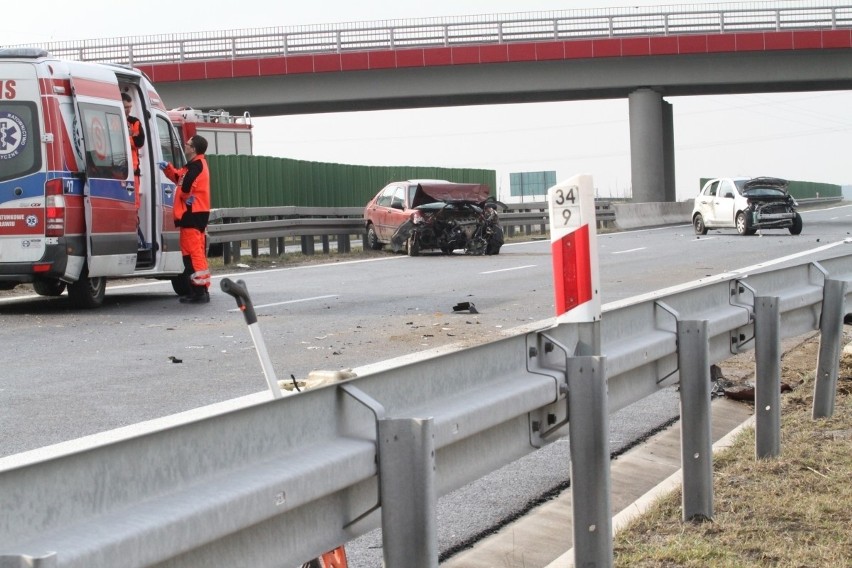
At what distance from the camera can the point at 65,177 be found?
14.6m

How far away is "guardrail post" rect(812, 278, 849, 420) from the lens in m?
7.68

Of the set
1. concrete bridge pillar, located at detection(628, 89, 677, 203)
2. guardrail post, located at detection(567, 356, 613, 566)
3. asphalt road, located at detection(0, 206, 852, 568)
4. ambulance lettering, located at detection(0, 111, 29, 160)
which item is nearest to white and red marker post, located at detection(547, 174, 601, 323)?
guardrail post, located at detection(567, 356, 613, 566)

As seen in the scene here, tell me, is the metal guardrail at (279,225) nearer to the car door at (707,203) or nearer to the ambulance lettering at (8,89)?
the ambulance lettering at (8,89)

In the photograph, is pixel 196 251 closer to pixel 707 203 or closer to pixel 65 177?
pixel 65 177

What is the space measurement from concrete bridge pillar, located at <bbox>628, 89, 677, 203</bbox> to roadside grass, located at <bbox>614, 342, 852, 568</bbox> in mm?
46930

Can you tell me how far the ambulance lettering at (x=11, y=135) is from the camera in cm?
1450

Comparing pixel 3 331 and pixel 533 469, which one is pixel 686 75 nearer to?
pixel 3 331

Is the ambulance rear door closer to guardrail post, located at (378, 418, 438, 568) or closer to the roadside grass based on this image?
the roadside grass

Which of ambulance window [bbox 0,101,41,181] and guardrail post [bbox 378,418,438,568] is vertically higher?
ambulance window [bbox 0,101,41,181]

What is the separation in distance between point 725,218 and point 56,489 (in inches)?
1384

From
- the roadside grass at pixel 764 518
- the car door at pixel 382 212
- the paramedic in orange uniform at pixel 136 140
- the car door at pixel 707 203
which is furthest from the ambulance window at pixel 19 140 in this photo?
the car door at pixel 707 203

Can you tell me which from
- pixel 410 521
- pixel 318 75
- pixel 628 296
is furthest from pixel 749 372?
pixel 318 75

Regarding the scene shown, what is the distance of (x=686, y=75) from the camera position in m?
52.2

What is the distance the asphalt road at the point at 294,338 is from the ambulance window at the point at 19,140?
5.15ft
